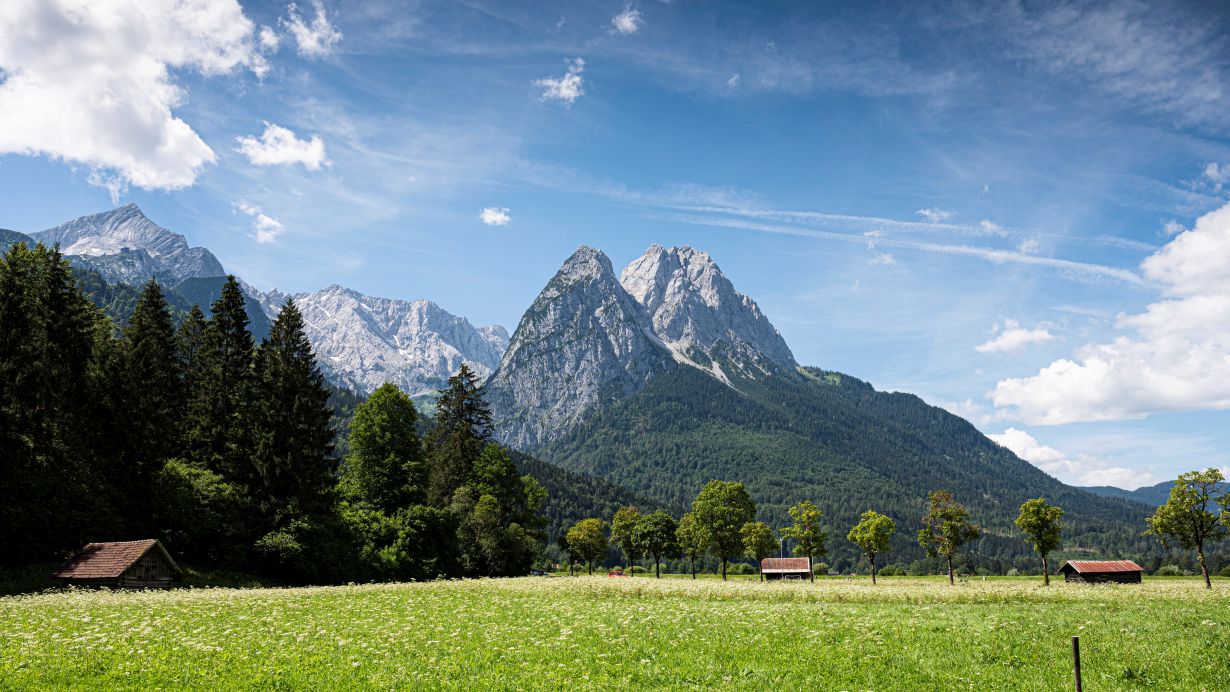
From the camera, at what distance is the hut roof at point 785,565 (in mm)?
119812

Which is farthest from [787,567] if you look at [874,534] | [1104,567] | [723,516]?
[1104,567]

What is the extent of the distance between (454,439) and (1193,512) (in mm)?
79069

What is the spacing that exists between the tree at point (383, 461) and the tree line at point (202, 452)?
14cm

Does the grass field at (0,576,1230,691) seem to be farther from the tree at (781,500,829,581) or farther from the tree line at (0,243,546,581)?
the tree at (781,500,829,581)

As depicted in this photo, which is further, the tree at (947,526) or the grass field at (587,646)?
the tree at (947,526)

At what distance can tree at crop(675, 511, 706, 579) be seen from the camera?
303 feet

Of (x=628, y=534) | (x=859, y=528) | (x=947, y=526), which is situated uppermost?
(x=947, y=526)

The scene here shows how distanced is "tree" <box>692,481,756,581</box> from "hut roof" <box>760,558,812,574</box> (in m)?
31.5

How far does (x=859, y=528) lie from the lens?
87.1m

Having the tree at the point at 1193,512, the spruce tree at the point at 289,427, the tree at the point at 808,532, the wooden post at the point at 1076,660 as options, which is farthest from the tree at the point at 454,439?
the tree at the point at 1193,512

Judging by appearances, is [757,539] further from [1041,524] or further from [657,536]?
[1041,524]

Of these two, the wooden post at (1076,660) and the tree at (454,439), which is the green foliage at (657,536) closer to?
the tree at (454,439)

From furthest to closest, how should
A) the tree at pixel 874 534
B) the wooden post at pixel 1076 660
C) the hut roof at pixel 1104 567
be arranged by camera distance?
the tree at pixel 874 534 → the hut roof at pixel 1104 567 → the wooden post at pixel 1076 660

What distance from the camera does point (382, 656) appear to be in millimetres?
16922
